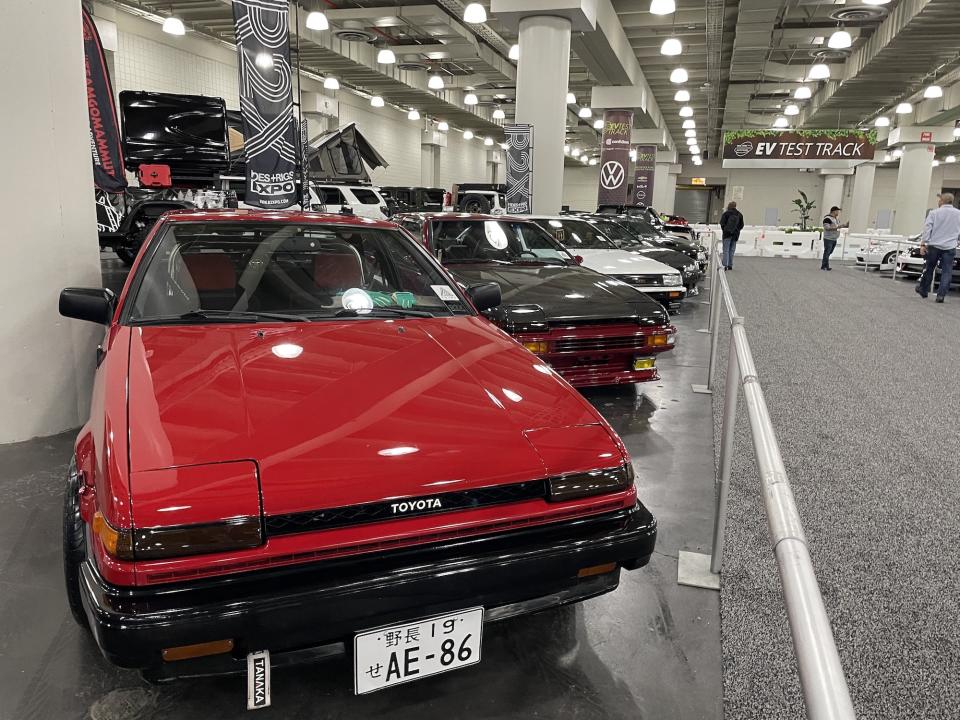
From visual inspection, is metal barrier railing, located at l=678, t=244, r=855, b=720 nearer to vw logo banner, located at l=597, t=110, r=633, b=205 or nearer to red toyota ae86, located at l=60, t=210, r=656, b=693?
red toyota ae86, located at l=60, t=210, r=656, b=693

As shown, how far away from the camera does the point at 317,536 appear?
61.7 inches

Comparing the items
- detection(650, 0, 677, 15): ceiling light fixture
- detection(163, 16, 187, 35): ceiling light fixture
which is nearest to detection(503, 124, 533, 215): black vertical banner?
detection(650, 0, 677, 15): ceiling light fixture

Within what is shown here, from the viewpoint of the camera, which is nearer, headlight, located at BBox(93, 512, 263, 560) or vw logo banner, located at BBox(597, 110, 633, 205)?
headlight, located at BBox(93, 512, 263, 560)

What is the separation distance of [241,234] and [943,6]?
1211cm

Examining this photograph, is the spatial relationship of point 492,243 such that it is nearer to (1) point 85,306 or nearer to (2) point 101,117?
(2) point 101,117

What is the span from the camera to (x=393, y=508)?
1.63 m

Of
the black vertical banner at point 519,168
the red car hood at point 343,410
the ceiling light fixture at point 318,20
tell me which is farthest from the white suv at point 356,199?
the red car hood at point 343,410

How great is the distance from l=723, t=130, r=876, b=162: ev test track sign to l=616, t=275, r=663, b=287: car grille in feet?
52.7

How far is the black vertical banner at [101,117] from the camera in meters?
4.98

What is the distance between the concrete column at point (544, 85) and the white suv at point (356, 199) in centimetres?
428

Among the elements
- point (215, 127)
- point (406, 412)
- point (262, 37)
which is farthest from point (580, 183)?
point (406, 412)

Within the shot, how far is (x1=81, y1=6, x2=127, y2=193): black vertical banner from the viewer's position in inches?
196

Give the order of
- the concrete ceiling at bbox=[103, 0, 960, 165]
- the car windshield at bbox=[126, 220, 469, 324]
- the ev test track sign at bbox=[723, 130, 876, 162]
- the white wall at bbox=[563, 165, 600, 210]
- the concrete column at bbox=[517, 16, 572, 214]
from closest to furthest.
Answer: the car windshield at bbox=[126, 220, 469, 324] < the concrete column at bbox=[517, 16, 572, 214] < the concrete ceiling at bbox=[103, 0, 960, 165] < the ev test track sign at bbox=[723, 130, 876, 162] < the white wall at bbox=[563, 165, 600, 210]

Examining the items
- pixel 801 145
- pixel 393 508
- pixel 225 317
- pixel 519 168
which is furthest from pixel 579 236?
pixel 801 145
